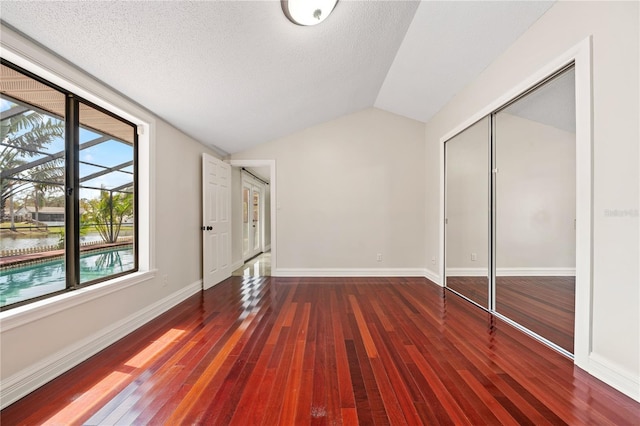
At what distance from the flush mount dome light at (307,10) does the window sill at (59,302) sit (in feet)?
8.65

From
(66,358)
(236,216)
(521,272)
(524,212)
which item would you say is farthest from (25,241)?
(521,272)

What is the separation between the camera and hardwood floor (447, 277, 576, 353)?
2246mm

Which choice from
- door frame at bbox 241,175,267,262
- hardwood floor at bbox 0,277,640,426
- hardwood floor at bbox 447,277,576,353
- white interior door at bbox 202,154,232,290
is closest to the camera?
hardwood floor at bbox 0,277,640,426

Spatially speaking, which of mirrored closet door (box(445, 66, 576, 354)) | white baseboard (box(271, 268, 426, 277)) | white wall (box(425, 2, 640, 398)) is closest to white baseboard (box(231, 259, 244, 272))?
white baseboard (box(271, 268, 426, 277))

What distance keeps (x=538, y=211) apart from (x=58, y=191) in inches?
185

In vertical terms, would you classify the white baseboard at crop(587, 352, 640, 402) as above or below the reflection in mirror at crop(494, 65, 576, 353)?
below

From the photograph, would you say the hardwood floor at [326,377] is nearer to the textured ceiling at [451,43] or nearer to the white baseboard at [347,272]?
the white baseboard at [347,272]

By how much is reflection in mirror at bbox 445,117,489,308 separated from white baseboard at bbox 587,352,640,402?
124cm

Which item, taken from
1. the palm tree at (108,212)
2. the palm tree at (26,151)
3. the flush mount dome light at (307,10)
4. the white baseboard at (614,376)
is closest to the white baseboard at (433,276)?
the white baseboard at (614,376)

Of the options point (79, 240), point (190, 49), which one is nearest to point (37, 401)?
point (79, 240)

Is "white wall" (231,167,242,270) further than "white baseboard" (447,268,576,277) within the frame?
Yes

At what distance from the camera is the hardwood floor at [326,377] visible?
1.33 m

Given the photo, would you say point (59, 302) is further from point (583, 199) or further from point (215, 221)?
point (583, 199)

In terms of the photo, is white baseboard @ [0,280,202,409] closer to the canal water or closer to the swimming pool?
the swimming pool
